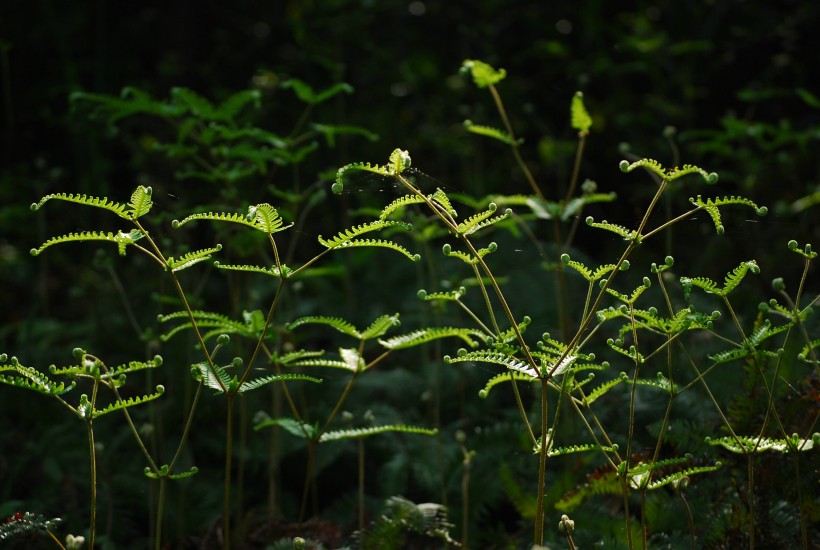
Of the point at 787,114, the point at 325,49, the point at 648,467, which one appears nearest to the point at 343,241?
the point at 648,467

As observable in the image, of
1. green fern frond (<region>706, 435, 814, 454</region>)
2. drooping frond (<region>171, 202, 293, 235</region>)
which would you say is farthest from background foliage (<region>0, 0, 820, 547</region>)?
drooping frond (<region>171, 202, 293, 235</region>)

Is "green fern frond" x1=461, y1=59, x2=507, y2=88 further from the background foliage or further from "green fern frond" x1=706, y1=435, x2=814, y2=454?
"green fern frond" x1=706, y1=435, x2=814, y2=454

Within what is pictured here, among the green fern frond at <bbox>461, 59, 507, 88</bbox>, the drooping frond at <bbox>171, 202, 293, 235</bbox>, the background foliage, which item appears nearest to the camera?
the drooping frond at <bbox>171, 202, 293, 235</bbox>

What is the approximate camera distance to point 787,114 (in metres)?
3.85

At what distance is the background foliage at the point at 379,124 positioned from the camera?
2.91 m

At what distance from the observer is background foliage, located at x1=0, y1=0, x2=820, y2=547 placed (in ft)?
Answer: 9.53

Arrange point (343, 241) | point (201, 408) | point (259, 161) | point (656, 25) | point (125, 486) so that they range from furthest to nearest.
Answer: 1. point (656, 25)
2. point (201, 408)
3. point (125, 486)
4. point (259, 161)
5. point (343, 241)

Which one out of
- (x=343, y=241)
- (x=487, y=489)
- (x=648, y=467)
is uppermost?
(x=343, y=241)

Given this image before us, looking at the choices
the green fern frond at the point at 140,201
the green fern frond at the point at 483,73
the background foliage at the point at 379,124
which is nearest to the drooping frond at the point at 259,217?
the green fern frond at the point at 140,201

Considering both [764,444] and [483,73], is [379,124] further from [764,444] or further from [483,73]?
[764,444]

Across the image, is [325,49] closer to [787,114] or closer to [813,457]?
[787,114]

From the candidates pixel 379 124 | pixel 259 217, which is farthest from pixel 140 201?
pixel 379 124

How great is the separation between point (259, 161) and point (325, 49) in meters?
1.70

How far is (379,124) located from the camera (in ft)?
14.0
